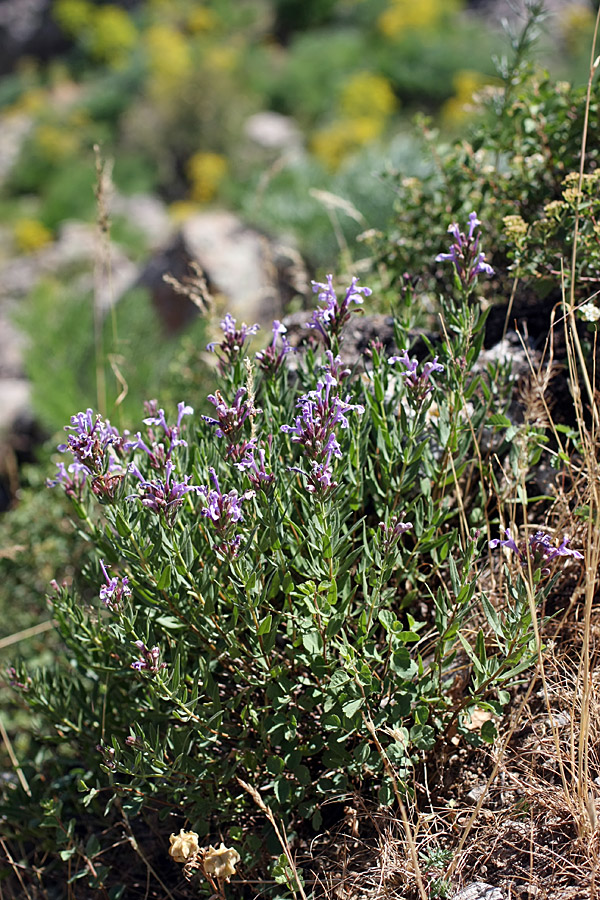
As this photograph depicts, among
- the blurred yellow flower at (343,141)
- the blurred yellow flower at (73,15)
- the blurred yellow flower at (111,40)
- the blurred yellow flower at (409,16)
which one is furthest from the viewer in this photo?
the blurred yellow flower at (73,15)

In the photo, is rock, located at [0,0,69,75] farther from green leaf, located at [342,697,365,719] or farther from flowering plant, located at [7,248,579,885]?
green leaf, located at [342,697,365,719]

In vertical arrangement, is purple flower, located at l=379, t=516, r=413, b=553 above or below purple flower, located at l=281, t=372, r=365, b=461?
below

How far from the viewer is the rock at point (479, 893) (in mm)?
1603

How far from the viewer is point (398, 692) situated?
1.73 m

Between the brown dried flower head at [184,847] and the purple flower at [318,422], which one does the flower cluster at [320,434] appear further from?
the brown dried flower head at [184,847]

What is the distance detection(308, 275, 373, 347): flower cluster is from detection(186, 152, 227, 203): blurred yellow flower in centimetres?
996

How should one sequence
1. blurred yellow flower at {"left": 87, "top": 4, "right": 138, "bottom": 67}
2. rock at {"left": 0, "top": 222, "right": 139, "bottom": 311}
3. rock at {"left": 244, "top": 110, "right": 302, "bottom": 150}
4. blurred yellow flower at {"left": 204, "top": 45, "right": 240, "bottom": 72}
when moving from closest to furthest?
rock at {"left": 0, "top": 222, "right": 139, "bottom": 311} → rock at {"left": 244, "top": 110, "right": 302, "bottom": 150} → blurred yellow flower at {"left": 204, "top": 45, "right": 240, "bottom": 72} → blurred yellow flower at {"left": 87, "top": 4, "right": 138, "bottom": 67}

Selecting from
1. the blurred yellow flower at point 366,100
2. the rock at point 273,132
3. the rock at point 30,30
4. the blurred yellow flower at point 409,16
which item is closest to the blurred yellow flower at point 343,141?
the blurred yellow flower at point 366,100

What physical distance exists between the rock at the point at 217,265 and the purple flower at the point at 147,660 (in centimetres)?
396

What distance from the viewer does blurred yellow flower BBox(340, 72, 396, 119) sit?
460 inches

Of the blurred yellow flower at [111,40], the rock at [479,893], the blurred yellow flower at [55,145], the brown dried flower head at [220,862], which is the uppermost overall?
the blurred yellow flower at [111,40]

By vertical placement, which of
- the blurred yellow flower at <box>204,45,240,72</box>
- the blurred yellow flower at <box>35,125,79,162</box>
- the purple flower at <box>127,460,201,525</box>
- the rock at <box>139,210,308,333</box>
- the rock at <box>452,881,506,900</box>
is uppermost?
the blurred yellow flower at <box>204,45,240,72</box>

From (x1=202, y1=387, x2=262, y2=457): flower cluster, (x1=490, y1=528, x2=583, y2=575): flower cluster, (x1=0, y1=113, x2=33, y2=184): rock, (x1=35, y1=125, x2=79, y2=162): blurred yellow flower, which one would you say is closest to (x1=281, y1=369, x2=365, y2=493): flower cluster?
(x1=202, y1=387, x2=262, y2=457): flower cluster

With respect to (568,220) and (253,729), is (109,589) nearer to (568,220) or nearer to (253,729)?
(253,729)
